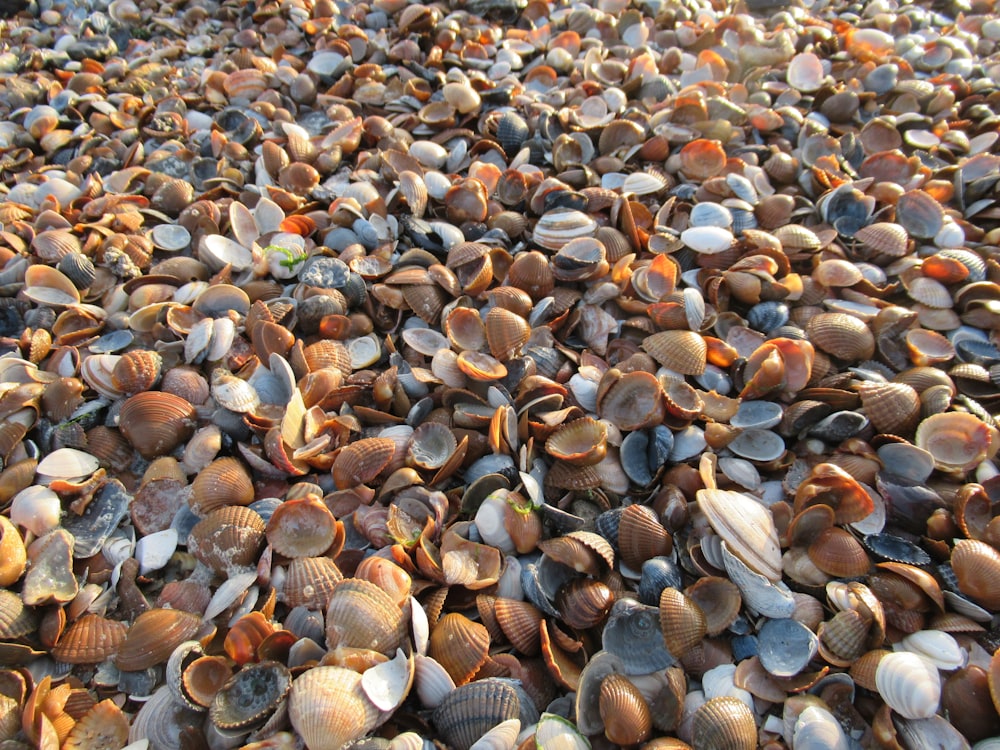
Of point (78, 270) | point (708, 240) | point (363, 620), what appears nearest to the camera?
point (363, 620)

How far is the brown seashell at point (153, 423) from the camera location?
247 cm

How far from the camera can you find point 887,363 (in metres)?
2.75

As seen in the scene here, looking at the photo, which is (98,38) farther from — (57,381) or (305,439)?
(305,439)

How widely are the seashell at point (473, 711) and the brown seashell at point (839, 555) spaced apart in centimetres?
113

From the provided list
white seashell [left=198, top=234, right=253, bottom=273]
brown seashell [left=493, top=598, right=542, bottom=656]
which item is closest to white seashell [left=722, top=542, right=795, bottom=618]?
brown seashell [left=493, top=598, right=542, bottom=656]

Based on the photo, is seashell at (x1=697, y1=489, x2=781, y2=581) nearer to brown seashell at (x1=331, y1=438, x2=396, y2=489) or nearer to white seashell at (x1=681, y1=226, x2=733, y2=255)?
brown seashell at (x1=331, y1=438, x2=396, y2=489)

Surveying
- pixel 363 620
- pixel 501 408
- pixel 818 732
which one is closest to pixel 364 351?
pixel 501 408

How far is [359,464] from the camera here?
238 cm

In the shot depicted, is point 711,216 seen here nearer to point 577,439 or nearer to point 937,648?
point 577,439

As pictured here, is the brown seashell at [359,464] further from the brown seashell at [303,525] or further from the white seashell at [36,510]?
the white seashell at [36,510]

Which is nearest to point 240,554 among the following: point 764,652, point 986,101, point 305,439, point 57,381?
point 305,439

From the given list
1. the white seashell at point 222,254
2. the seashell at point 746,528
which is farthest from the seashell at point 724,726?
the white seashell at point 222,254

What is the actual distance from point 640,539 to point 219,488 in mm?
1541

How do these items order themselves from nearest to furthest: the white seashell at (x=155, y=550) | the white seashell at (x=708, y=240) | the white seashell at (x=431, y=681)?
the white seashell at (x=431, y=681) → the white seashell at (x=155, y=550) → the white seashell at (x=708, y=240)
